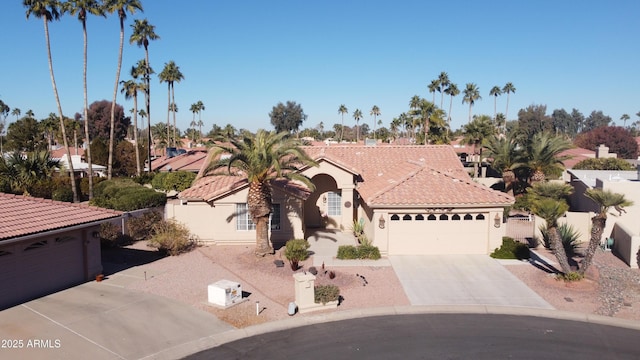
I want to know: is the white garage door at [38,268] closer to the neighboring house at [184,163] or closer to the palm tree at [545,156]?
the palm tree at [545,156]

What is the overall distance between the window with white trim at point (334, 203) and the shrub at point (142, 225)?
32.1 ft

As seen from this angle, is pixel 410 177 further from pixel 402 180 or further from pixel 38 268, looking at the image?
pixel 38 268

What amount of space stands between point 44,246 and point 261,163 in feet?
29.0

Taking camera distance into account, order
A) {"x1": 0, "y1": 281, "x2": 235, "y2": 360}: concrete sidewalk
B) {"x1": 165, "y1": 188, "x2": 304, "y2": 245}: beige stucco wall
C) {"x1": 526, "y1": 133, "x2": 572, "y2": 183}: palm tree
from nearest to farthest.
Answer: {"x1": 0, "y1": 281, "x2": 235, "y2": 360}: concrete sidewalk, {"x1": 165, "y1": 188, "x2": 304, "y2": 245}: beige stucco wall, {"x1": 526, "y1": 133, "x2": 572, "y2": 183}: palm tree

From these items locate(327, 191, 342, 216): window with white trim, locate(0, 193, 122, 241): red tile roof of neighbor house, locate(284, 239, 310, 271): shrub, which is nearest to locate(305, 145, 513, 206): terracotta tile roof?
locate(327, 191, 342, 216): window with white trim

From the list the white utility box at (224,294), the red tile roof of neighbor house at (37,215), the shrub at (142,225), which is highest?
the red tile roof of neighbor house at (37,215)

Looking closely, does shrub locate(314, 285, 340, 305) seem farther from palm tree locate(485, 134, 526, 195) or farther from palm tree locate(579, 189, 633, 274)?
palm tree locate(485, 134, 526, 195)

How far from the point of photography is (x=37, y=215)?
16.4 metres

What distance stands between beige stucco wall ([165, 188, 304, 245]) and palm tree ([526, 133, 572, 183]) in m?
20.2

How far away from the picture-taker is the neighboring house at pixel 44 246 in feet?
48.5

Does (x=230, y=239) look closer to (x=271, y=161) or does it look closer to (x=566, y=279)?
(x=271, y=161)

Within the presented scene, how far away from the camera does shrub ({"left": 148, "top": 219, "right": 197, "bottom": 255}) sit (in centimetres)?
2164

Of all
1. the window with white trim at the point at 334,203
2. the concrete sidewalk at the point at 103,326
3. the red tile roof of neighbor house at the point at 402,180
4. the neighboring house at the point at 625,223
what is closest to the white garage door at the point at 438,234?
the red tile roof of neighbor house at the point at 402,180

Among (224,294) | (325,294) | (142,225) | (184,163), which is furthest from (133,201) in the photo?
(184,163)
